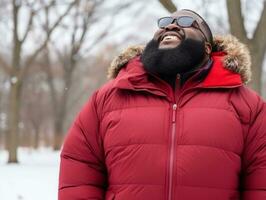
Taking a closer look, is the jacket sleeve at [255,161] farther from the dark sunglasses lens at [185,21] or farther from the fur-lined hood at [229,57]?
the dark sunglasses lens at [185,21]

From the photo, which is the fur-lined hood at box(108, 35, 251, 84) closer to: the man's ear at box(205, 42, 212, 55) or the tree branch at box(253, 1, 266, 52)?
the man's ear at box(205, 42, 212, 55)

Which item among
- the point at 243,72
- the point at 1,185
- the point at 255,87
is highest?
the point at 243,72

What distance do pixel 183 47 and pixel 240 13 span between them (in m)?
6.59

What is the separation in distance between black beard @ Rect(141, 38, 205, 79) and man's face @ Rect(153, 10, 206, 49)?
3 cm

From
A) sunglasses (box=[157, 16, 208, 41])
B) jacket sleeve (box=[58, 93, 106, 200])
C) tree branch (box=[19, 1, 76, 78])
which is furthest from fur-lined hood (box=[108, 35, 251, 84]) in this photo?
tree branch (box=[19, 1, 76, 78])

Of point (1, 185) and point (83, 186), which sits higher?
point (83, 186)

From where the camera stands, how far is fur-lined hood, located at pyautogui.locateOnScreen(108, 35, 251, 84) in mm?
2625

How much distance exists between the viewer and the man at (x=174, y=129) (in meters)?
2.41

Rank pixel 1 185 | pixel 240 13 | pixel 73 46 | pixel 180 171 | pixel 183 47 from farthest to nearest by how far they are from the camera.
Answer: pixel 73 46, pixel 1 185, pixel 240 13, pixel 183 47, pixel 180 171

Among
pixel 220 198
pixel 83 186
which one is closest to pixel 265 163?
pixel 220 198

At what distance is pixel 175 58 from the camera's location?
8.33 feet

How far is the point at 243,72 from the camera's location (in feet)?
8.68

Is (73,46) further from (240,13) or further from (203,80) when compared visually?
(203,80)

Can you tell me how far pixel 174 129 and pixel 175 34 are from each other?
0.46 m
